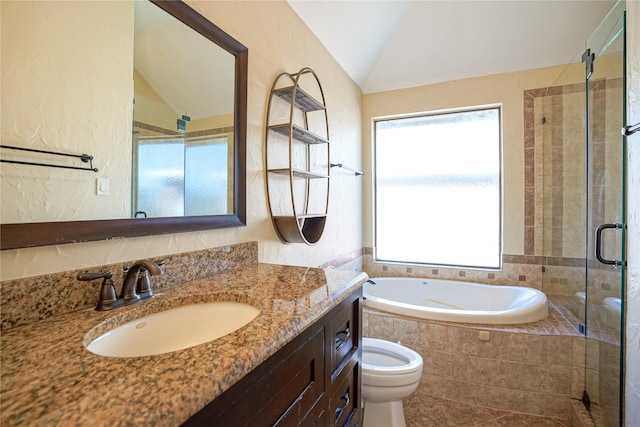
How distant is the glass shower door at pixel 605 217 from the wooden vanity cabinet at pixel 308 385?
1373 millimetres

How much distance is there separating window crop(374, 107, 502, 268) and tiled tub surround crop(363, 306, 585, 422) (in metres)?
0.96

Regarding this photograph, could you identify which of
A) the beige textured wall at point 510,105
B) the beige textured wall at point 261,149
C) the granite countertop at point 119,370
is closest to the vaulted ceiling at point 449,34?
the beige textured wall at point 510,105

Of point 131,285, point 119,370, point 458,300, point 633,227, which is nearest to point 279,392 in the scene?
point 119,370

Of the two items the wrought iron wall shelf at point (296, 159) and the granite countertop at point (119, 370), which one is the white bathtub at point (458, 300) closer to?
the wrought iron wall shelf at point (296, 159)

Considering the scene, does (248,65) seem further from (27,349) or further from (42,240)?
(27,349)

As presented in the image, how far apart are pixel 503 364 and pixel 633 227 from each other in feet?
3.67

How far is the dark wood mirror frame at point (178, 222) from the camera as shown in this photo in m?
0.68

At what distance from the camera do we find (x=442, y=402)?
1991mm

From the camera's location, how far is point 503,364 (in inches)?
75.1

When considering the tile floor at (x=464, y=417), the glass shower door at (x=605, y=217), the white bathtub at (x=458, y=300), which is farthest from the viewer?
the white bathtub at (x=458, y=300)

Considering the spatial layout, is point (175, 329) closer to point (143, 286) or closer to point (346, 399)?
point (143, 286)

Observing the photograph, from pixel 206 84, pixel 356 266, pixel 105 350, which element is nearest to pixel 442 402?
pixel 356 266

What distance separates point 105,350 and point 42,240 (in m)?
0.30

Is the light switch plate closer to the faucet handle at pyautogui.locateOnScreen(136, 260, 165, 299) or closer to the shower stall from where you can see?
the faucet handle at pyautogui.locateOnScreen(136, 260, 165, 299)
